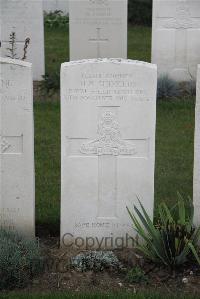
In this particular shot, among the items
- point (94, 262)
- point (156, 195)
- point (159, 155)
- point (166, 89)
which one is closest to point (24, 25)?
point (166, 89)

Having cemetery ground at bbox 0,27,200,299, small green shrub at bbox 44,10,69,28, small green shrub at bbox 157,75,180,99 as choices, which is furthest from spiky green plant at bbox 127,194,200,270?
small green shrub at bbox 44,10,69,28

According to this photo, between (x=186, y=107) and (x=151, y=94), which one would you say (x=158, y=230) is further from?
(x=186, y=107)

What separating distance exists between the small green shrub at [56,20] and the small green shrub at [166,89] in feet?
25.1

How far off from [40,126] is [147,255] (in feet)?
13.1

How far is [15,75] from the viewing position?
5.03 m

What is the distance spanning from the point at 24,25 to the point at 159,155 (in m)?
4.31

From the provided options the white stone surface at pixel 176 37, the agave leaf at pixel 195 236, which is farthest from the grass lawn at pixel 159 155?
the agave leaf at pixel 195 236

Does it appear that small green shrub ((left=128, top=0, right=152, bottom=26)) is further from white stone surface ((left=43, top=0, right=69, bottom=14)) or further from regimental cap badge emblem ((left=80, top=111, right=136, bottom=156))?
regimental cap badge emblem ((left=80, top=111, right=136, bottom=156))

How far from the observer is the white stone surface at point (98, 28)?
1060 centimetres

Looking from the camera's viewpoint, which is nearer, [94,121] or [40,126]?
[94,121]

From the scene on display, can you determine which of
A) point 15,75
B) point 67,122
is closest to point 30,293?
point 67,122

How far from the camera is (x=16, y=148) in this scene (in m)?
5.19

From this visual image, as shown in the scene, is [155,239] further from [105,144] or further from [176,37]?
[176,37]

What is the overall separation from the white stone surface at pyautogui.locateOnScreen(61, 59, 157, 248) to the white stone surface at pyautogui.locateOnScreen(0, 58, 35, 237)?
0.27 meters
